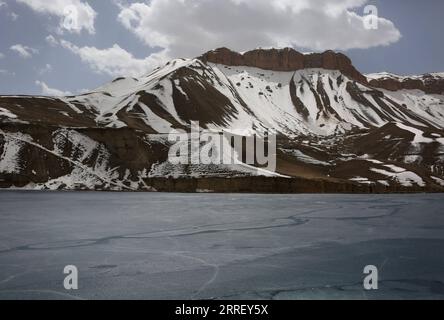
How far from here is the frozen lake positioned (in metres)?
17.0

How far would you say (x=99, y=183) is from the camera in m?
94.4

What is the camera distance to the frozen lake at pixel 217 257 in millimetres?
17031

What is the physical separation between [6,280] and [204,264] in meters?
8.05

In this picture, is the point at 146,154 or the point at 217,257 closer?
the point at 217,257

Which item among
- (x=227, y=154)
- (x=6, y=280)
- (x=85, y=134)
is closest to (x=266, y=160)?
(x=227, y=154)

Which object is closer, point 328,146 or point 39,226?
point 39,226

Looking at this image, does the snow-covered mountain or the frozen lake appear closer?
the frozen lake

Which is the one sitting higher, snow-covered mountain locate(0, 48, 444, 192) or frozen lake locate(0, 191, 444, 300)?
snow-covered mountain locate(0, 48, 444, 192)

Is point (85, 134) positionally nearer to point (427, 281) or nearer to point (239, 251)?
point (239, 251)

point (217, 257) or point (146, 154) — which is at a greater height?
point (146, 154)

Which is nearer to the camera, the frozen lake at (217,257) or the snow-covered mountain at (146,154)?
the frozen lake at (217,257)

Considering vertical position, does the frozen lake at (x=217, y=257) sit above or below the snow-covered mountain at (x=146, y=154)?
below

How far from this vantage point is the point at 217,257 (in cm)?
2361
